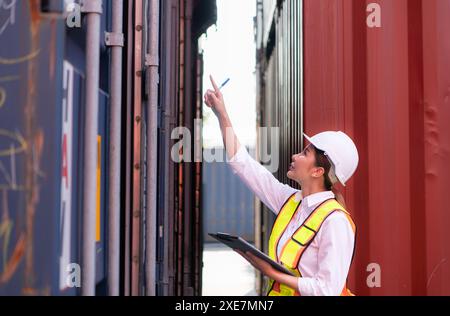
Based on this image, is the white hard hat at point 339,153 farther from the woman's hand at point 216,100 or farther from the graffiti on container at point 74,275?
the graffiti on container at point 74,275

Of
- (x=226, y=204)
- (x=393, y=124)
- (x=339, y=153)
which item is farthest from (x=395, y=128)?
(x=226, y=204)

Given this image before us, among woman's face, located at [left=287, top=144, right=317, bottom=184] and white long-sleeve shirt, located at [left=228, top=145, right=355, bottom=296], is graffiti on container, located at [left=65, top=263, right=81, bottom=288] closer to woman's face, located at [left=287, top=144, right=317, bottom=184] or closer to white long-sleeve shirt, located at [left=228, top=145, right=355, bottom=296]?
white long-sleeve shirt, located at [left=228, top=145, right=355, bottom=296]

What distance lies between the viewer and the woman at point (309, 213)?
2.04 metres

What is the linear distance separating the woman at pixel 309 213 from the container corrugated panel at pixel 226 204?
12.0 meters

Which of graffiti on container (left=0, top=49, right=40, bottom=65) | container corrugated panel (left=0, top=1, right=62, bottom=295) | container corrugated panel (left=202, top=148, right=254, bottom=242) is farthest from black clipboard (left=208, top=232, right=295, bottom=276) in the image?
container corrugated panel (left=202, top=148, right=254, bottom=242)

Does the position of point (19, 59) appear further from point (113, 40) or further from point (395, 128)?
point (395, 128)

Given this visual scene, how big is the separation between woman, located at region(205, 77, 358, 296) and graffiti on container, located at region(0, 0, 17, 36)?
108cm

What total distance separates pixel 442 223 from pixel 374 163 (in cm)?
47

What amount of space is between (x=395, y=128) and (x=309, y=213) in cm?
92

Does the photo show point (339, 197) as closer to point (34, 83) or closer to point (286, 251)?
point (286, 251)

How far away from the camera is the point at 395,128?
9.44ft

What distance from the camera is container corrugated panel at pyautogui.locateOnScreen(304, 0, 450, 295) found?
286 centimetres

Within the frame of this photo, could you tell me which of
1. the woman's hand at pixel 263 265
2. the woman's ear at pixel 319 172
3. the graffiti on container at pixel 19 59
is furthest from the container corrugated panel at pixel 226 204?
the graffiti on container at pixel 19 59
